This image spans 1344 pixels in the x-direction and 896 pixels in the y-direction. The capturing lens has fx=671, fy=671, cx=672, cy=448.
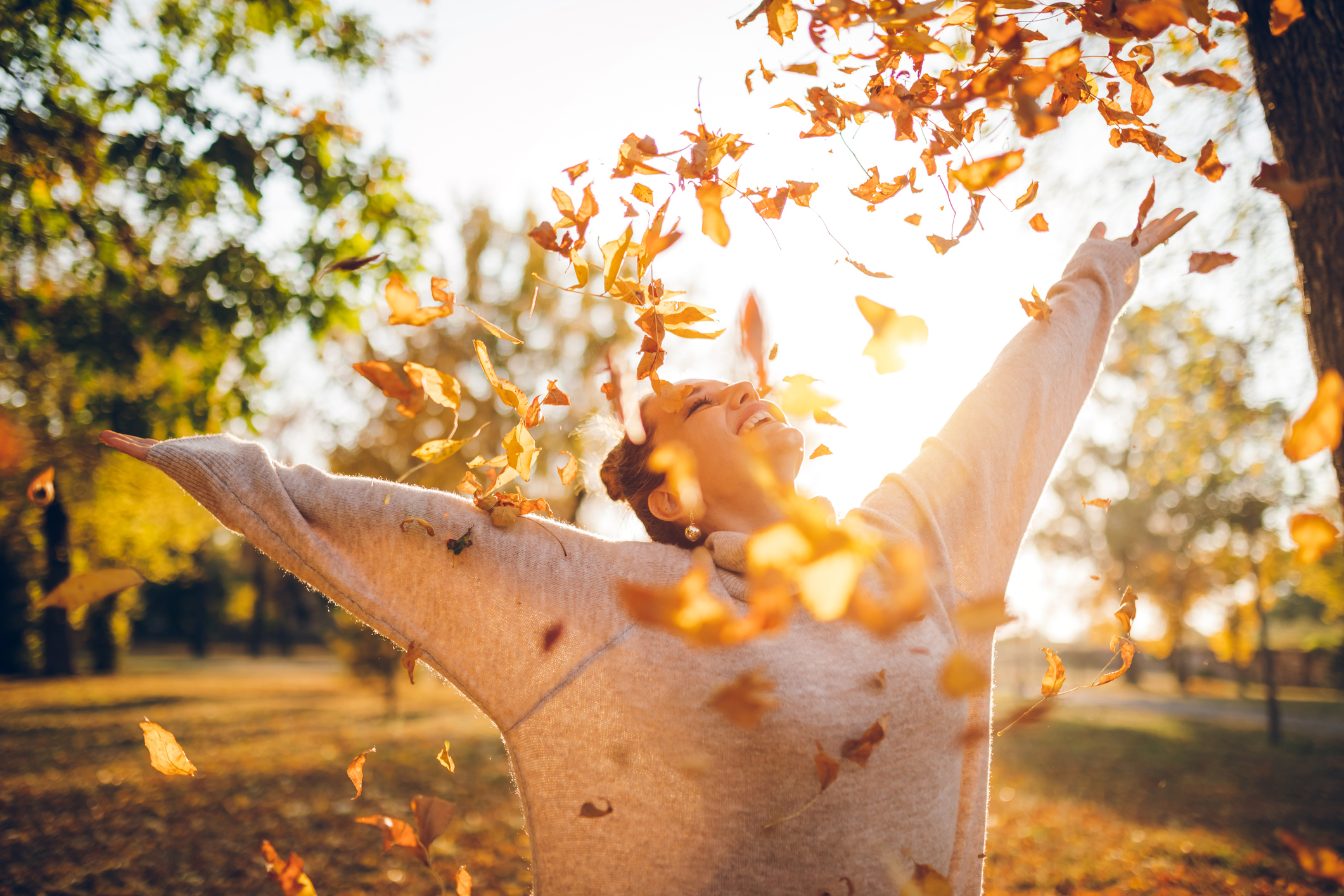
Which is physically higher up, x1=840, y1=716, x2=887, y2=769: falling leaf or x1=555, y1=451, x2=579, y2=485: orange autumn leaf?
x1=555, y1=451, x2=579, y2=485: orange autumn leaf

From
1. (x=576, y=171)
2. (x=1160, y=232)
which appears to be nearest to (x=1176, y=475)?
(x=1160, y=232)

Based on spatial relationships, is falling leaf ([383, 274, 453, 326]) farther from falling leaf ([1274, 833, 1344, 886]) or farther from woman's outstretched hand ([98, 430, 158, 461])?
falling leaf ([1274, 833, 1344, 886])

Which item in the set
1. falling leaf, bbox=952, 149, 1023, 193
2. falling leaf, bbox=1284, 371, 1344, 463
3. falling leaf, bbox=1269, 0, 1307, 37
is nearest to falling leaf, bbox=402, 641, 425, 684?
falling leaf, bbox=952, 149, 1023, 193

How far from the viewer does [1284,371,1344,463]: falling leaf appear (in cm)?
96

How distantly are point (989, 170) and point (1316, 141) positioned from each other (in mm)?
1467

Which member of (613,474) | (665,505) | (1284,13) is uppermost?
(1284,13)

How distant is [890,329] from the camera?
1.17 m

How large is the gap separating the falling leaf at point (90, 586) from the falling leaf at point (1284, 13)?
252 centimetres

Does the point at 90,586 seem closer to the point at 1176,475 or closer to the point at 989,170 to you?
the point at 989,170

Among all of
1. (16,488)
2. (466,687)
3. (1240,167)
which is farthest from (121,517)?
(1240,167)

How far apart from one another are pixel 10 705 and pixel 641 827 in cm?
1734

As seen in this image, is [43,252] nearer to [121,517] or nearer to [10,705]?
[10,705]

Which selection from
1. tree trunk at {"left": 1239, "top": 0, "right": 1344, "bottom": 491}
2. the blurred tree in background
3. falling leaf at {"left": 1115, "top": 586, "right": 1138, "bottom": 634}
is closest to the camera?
falling leaf at {"left": 1115, "top": 586, "right": 1138, "bottom": 634}

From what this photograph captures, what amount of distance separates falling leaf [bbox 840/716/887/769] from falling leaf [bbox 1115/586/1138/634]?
801 mm
